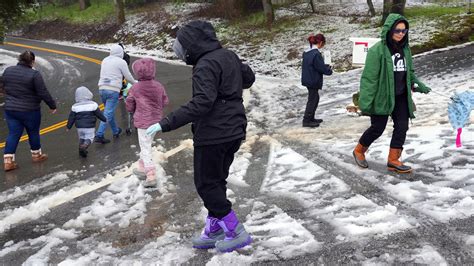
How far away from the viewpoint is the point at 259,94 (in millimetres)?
11977

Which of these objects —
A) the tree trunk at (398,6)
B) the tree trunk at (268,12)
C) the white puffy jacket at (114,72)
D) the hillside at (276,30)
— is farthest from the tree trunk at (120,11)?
the white puffy jacket at (114,72)

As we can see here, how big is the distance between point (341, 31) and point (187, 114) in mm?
17180

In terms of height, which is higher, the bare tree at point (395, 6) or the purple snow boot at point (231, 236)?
the bare tree at point (395, 6)

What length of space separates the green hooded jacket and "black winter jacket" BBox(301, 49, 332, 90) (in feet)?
8.61

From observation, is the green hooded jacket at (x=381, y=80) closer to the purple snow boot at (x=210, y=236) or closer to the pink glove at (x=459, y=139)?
the pink glove at (x=459, y=139)

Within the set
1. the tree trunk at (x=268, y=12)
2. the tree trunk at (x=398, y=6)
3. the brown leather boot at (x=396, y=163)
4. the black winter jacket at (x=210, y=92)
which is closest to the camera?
the black winter jacket at (x=210, y=92)

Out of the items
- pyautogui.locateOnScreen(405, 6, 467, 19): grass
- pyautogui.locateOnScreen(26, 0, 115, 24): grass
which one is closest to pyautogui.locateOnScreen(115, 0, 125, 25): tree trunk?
pyautogui.locateOnScreen(26, 0, 115, 24): grass

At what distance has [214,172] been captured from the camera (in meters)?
4.06

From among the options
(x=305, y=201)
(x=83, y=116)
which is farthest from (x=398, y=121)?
(x=83, y=116)

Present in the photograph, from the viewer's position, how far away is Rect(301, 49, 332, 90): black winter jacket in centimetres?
820

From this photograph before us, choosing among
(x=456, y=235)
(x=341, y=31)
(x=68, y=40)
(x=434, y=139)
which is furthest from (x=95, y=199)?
(x=68, y=40)

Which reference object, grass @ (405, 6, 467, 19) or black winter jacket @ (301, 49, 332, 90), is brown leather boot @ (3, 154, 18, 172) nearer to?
black winter jacket @ (301, 49, 332, 90)

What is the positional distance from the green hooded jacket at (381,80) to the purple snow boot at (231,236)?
233cm

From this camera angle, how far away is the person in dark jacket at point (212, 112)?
3.75 meters
